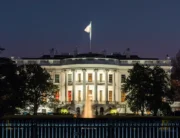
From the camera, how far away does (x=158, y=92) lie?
9162 cm

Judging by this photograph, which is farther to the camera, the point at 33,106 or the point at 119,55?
the point at 119,55

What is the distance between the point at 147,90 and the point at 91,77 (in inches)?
1751

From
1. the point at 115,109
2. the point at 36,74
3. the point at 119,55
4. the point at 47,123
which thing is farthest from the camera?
the point at 119,55

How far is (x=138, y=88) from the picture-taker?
308ft

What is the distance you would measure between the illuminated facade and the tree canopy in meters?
35.8

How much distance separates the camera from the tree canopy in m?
90.6

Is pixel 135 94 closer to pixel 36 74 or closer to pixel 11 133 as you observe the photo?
pixel 36 74

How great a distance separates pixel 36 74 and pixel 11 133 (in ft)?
237

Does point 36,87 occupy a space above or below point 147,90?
above

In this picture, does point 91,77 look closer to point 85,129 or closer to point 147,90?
point 147,90

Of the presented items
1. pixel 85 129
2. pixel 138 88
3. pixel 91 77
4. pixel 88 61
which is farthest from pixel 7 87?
pixel 91 77

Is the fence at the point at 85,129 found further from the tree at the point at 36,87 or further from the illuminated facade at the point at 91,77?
the illuminated facade at the point at 91,77

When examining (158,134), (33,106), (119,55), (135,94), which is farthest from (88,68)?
(158,134)

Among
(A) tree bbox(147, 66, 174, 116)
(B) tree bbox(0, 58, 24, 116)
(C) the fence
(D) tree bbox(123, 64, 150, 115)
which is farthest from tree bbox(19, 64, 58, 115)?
(C) the fence
